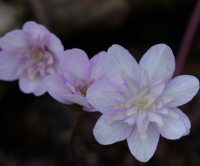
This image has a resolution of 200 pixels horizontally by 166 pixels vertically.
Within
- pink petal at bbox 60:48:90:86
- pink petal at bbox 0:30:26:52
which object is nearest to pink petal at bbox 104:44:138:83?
pink petal at bbox 60:48:90:86

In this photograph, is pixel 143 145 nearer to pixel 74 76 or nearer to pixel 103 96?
pixel 103 96

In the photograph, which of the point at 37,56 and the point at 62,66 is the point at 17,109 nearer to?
the point at 37,56

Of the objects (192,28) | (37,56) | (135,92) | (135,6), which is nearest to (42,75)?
(37,56)

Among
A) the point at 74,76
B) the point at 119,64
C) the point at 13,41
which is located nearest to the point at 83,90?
the point at 74,76

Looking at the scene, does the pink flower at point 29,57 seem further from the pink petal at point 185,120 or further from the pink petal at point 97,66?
the pink petal at point 185,120

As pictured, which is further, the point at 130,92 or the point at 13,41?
the point at 13,41

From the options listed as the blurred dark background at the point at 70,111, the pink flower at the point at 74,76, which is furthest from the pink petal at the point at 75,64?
the blurred dark background at the point at 70,111
